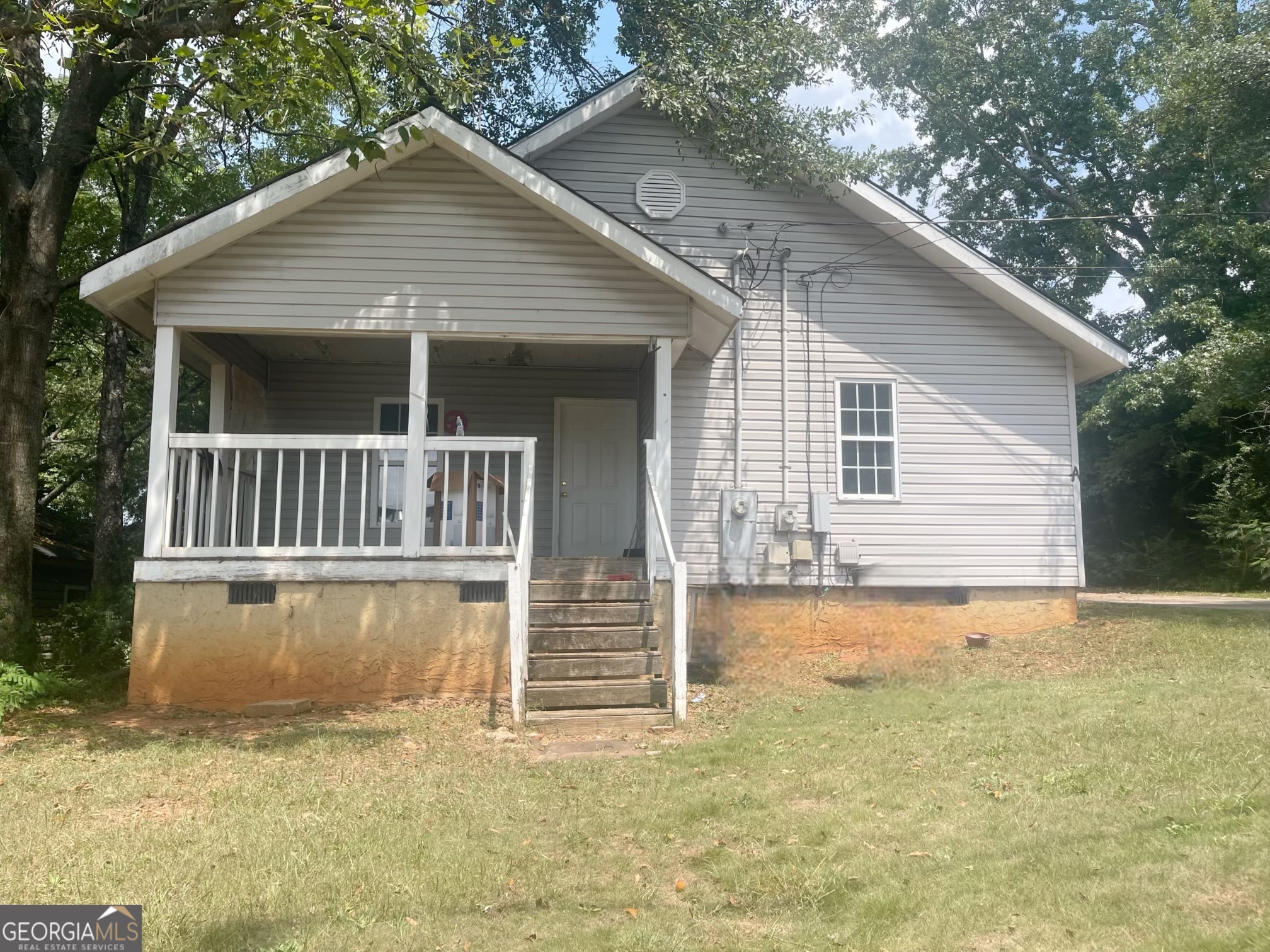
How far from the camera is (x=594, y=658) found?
838cm

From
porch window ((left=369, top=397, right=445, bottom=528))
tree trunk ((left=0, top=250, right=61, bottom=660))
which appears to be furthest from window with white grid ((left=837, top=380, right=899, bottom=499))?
tree trunk ((left=0, top=250, right=61, bottom=660))

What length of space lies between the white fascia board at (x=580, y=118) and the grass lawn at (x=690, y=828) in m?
7.16

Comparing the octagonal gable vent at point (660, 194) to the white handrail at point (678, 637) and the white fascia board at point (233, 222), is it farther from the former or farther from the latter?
the white handrail at point (678, 637)

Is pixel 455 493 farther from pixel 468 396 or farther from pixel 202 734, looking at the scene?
pixel 202 734

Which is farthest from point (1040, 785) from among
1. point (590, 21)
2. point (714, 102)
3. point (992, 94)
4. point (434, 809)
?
point (992, 94)

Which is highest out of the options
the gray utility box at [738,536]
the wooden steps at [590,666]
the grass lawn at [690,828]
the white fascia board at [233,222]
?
the white fascia board at [233,222]

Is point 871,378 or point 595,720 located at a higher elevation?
point 871,378

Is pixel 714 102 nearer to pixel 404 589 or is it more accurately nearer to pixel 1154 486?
pixel 404 589

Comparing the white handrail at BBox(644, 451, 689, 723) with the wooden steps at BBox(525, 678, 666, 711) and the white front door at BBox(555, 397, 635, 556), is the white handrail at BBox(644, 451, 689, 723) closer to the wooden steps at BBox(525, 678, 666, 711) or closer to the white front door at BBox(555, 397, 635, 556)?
the wooden steps at BBox(525, 678, 666, 711)

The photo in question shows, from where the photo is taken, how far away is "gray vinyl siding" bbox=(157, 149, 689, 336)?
361 inches

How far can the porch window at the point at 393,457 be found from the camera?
37.3ft

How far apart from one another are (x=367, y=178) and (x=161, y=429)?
3.04 metres

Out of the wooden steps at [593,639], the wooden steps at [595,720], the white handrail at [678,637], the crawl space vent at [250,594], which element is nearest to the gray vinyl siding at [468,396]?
the crawl space vent at [250,594]

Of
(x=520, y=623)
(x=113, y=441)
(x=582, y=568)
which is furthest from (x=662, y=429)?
(x=113, y=441)
